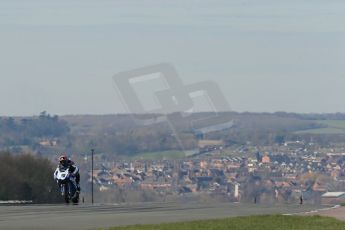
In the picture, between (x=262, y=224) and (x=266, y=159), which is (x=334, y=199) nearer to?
(x=262, y=224)

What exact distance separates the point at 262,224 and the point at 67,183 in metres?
12.9

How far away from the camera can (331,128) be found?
572 ft

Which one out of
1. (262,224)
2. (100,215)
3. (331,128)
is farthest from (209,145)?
(262,224)

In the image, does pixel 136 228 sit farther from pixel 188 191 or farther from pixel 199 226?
pixel 188 191

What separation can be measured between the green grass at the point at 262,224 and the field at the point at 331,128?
461 feet

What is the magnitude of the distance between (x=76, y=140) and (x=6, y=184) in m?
78.1

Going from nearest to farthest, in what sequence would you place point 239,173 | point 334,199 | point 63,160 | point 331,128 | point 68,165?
1. point 63,160
2. point 68,165
3. point 334,199
4. point 239,173
5. point 331,128

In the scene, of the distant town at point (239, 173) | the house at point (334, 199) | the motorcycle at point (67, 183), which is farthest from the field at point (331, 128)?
the motorcycle at point (67, 183)

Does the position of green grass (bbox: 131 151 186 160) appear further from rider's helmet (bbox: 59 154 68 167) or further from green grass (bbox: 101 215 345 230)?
green grass (bbox: 101 215 345 230)

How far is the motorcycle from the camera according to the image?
129ft

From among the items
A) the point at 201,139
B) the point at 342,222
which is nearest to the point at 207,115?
the point at 201,139

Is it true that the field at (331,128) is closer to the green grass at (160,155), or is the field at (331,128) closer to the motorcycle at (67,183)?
the green grass at (160,155)

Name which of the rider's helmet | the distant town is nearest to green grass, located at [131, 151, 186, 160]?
the distant town

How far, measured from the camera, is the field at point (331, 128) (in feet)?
559
